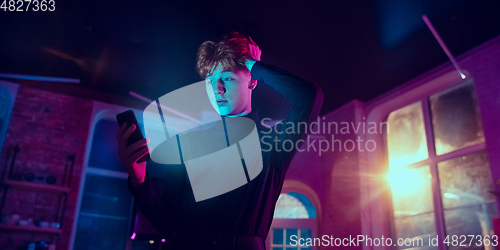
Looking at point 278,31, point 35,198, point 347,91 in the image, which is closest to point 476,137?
point 347,91

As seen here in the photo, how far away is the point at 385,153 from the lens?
16.1 ft

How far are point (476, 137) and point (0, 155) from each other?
543 cm

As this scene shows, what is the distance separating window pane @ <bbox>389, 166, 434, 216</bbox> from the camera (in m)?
4.13

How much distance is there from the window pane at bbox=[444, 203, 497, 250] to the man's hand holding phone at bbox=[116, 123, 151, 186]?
3.61 metres

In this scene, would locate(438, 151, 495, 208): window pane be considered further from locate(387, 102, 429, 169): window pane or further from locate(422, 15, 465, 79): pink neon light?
locate(422, 15, 465, 79): pink neon light

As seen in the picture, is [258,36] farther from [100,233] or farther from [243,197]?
[100,233]

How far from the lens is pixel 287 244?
5223mm

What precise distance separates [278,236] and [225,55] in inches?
182

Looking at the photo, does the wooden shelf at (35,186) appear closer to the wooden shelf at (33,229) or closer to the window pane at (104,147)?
the wooden shelf at (33,229)

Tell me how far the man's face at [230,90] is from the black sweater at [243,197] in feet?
0.34

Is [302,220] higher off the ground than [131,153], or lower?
higher

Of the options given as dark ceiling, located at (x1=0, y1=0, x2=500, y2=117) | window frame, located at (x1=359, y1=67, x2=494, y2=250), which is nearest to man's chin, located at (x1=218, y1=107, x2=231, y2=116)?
dark ceiling, located at (x1=0, y1=0, x2=500, y2=117)

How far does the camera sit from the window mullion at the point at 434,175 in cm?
383

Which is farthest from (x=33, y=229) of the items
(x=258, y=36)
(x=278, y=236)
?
(x=258, y=36)
